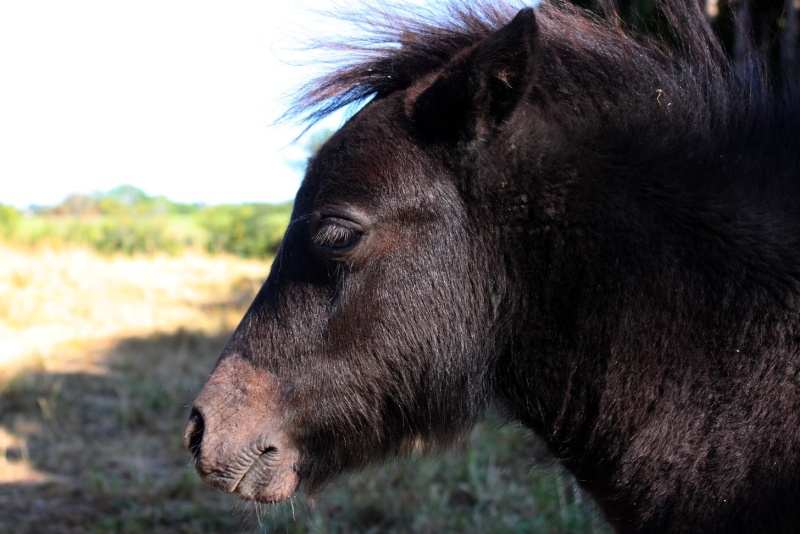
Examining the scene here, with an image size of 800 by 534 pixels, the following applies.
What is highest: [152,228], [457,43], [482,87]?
[457,43]

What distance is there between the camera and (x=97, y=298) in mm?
11188

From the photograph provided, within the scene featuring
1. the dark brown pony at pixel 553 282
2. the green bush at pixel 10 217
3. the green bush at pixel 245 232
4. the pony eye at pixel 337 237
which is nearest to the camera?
the dark brown pony at pixel 553 282

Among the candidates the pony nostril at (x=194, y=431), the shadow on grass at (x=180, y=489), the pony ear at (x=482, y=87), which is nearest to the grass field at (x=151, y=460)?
the shadow on grass at (x=180, y=489)

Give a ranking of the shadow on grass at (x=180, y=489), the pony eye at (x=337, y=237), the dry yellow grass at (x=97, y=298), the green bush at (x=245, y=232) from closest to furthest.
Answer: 1. the pony eye at (x=337, y=237)
2. the shadow on grass at (x=180, y=489)
3. the dry yellow grass at (x=97, y=298)
4. the green bush at (x=245, y=232)

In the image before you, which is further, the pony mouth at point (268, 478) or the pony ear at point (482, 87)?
the pony mouth at point (268, 478)

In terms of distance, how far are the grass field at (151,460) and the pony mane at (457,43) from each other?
4.25ft

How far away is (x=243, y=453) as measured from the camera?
2.13 meters

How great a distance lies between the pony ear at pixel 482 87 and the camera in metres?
1.91

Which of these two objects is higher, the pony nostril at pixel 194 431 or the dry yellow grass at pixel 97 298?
the pony nostril at pixel 194 431

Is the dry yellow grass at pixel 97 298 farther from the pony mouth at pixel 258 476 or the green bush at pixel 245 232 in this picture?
the green bush at pixel 245 232

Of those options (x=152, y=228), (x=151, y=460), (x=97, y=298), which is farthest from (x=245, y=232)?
(x=151, y=460)

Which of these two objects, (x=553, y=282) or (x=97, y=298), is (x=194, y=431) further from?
(x=97, y=298)

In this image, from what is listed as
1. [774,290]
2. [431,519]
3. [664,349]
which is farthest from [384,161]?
[431,519]

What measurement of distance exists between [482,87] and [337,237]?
62cm
